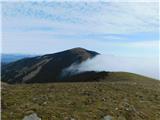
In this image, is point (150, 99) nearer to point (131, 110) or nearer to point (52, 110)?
point (131, 110)

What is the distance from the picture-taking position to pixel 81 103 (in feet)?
112

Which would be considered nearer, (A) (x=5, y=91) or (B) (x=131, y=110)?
(B) (x=131, y=110)

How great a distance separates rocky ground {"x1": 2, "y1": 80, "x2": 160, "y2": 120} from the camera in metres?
30.6

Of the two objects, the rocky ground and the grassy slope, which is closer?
the rocky ground

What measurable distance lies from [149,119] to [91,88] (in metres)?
10.1

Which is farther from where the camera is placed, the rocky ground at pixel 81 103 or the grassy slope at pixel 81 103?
the grassy slope at pixel 81 103

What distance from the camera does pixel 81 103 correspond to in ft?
112

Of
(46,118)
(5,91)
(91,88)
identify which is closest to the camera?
(46,118)

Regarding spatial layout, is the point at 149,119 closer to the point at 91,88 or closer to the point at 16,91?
the point at 91,88

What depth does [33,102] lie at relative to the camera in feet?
111

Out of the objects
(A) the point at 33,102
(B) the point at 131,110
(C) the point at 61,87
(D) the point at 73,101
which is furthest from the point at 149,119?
(C) the point at 61,87

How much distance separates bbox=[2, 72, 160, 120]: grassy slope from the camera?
30.8 m

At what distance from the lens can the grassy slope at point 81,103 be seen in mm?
30750

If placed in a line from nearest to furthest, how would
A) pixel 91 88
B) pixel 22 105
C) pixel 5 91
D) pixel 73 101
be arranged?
pixel 22 105, pixel 73 101, pixel 5 91, pixel 91 88
